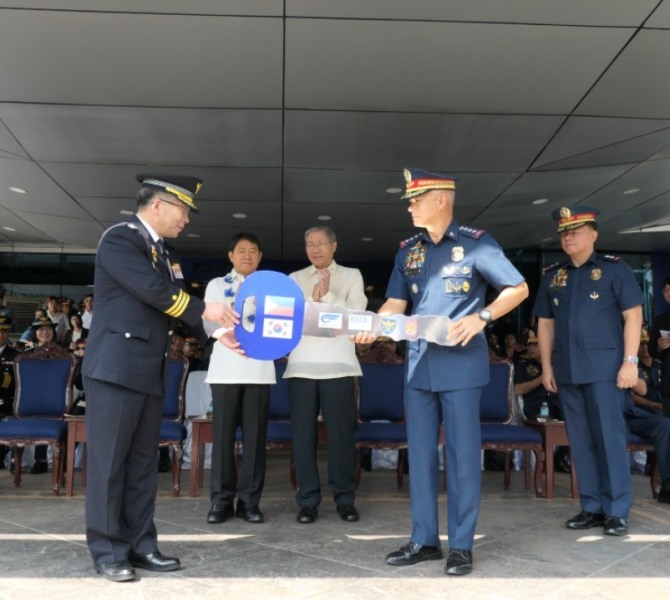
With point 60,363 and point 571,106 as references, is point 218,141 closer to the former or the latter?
point 60,363

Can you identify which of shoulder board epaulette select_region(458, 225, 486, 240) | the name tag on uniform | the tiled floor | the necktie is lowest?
the tiled floor

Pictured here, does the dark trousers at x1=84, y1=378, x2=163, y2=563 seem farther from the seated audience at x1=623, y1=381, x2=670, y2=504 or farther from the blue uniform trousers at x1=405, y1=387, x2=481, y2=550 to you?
the seated audience at x1=623, y1=381, x2=670, y2=504

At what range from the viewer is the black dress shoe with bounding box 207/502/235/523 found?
308 centimetres

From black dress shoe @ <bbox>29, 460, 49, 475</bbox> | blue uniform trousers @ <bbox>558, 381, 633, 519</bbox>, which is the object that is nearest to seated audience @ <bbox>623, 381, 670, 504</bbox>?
blue uniform trousers @ <bbox>558, 381, 633, 519</bbox>

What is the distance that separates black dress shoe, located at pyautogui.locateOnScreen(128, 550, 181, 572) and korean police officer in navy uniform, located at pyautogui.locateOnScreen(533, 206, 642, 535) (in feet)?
6.06

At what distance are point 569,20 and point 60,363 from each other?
3834 millimetres

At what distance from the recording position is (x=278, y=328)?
8.03 ft

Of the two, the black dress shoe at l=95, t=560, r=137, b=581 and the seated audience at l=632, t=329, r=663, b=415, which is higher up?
the seated audience at l=632, t=329, r=663, b=415

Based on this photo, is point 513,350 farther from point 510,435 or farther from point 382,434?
point 382,434

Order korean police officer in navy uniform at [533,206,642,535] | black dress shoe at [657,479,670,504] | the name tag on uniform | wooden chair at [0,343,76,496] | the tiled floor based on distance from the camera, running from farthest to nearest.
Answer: wooden chair at [0,343,76,496], black dress shoe at [657,479,670,504], korean police officer in navy uniform at [533,206,642,535], the name tag on uniform, the tiled floor

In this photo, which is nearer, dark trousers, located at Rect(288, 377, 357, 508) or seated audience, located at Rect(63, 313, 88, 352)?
dark trousers, located at Rect(288, 377, 357, 508)

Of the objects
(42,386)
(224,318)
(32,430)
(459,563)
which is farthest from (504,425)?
(42,386)

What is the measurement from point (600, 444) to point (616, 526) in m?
0.37

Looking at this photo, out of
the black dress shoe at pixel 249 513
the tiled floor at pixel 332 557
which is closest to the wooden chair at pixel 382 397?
the tiled floor at pixel 332 557
